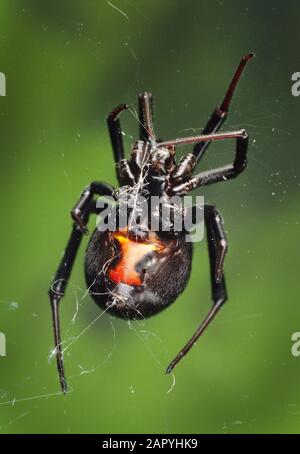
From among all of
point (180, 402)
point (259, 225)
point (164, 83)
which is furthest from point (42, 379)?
point (164, 83)

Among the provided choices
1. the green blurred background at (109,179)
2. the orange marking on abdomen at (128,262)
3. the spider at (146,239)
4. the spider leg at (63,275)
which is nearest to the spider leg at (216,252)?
the spider at (146,239)

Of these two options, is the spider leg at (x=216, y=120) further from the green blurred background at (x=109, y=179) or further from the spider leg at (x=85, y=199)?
the green blurred background at (x=109, y=179)

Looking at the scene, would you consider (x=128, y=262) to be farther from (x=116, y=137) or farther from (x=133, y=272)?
(x=116, y=137)

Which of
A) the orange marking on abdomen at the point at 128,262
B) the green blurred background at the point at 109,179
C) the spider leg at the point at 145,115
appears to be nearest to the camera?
the orange marking on abdomen at the point at 128,262

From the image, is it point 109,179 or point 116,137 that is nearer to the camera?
point 116,137

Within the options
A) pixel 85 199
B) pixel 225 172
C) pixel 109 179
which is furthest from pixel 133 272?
pixel 109 179

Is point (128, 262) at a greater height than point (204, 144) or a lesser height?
lesser
